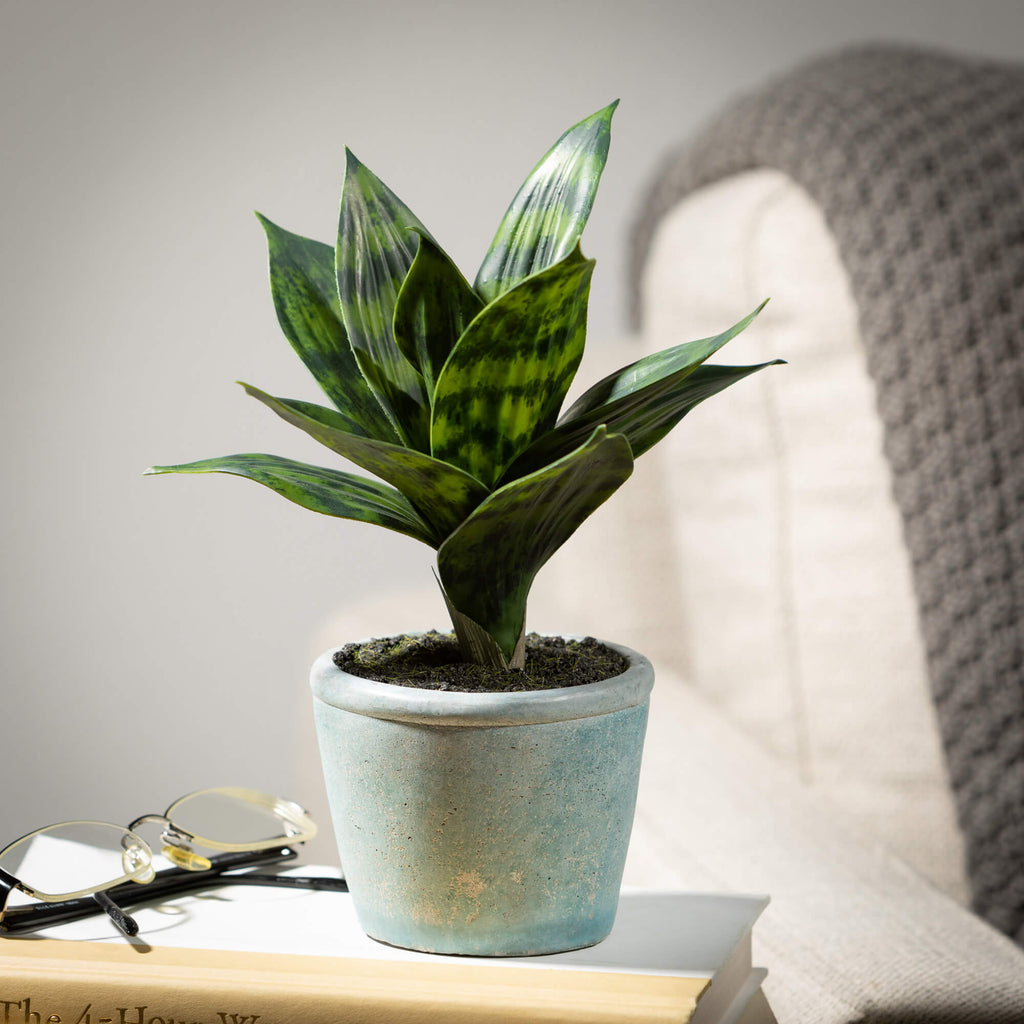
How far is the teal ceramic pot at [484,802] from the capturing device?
35 centimetres

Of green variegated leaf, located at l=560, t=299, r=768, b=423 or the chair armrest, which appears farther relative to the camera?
the chair armrest

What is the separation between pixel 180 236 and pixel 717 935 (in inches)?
46.1

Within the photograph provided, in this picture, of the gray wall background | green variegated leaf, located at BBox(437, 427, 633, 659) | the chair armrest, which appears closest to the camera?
green variegated leaf, located at BBox(437, 427, 633, 659)

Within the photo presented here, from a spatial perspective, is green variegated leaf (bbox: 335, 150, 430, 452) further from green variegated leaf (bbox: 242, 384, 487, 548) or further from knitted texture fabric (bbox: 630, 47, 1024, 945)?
knitted texture fabric (bbox: 630, 47, 1024, 945)

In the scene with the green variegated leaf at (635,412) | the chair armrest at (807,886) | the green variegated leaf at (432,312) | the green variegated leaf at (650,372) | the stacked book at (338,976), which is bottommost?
the chair armrest at (807,886)

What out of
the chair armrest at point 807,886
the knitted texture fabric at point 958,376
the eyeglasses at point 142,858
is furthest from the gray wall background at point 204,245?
the eyeglasses at point 142,858

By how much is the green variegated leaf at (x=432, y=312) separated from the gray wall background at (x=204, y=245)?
0.95 meters

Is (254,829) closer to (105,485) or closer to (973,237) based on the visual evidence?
(973,237)

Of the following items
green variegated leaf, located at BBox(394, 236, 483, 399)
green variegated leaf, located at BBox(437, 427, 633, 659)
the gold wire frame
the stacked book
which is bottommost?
the stacked book

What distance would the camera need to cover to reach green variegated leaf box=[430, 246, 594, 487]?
1.06 ft

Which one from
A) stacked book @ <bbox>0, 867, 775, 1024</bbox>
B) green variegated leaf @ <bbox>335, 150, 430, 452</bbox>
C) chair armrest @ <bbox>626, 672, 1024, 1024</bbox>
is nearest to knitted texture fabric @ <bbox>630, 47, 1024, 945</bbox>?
chair armrest @ <bbox>626, 672, 1024, 1024</bbox>

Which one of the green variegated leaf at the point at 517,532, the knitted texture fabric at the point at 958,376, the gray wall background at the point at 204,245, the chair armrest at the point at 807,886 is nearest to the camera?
the green variegated leaf at the point at 517,532

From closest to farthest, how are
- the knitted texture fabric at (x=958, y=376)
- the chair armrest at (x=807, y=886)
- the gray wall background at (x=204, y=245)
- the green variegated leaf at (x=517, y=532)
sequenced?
the green variegated leaf at (x=517, y=532), the chair armrest at (x=807, y=886), the knitted texture fabric at (x=958, y=376), the gray wall background at (x=204, y=245)

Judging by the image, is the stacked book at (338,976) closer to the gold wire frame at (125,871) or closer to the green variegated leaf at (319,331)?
the gold wire frame at (125,871)
